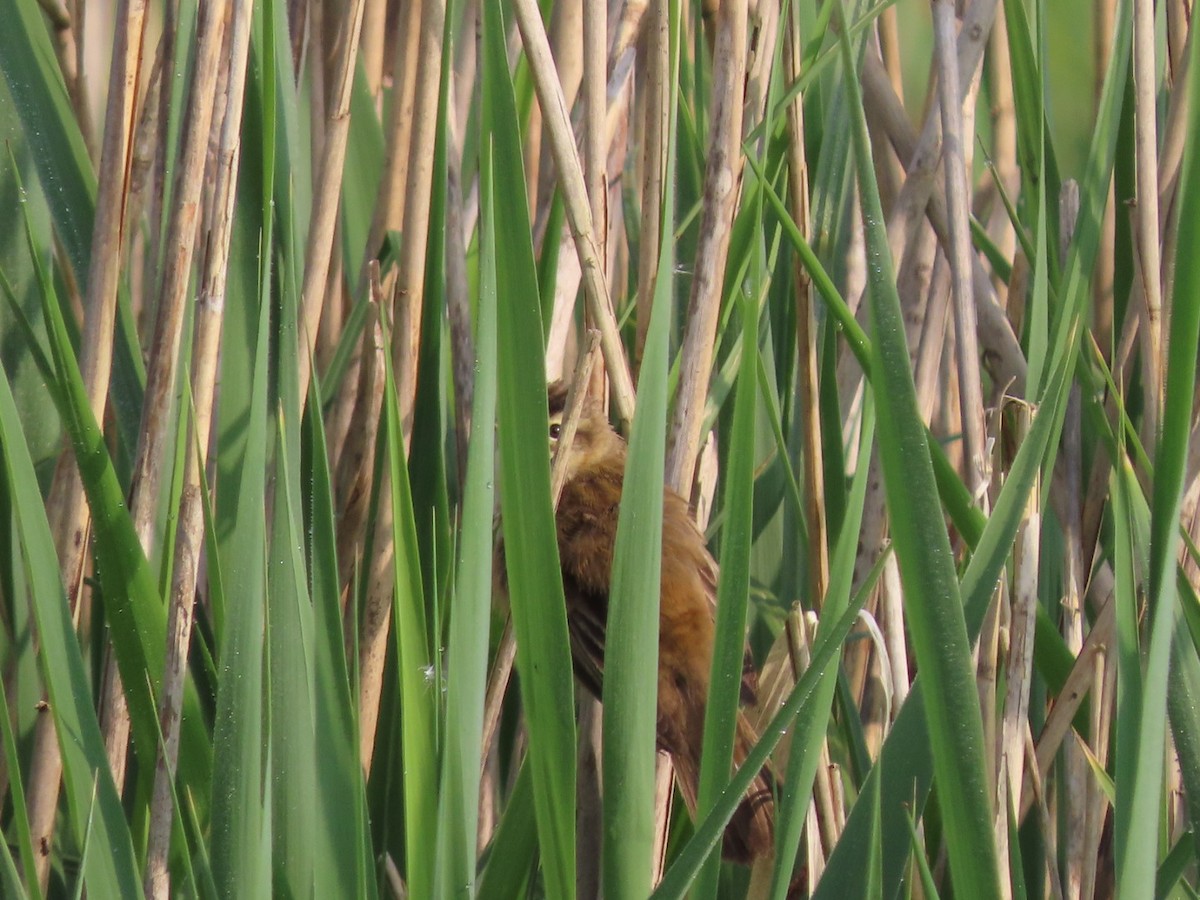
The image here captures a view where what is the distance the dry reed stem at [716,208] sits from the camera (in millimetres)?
1294

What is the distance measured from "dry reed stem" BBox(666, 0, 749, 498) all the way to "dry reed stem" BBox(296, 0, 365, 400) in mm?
375

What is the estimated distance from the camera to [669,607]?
1699mm

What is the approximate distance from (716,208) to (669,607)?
0.59 m

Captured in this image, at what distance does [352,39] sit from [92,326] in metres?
0.41

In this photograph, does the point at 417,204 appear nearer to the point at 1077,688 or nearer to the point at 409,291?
the point at 409,291

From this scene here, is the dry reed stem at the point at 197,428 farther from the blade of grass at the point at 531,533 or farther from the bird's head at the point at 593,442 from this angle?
the bird's head at the point at 593,442

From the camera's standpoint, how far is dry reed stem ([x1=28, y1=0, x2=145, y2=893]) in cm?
120

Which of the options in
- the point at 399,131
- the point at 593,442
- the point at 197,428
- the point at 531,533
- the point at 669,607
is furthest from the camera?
the point at 593,442

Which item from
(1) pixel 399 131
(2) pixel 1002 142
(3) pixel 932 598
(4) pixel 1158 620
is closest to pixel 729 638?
(3) pixel 932 598

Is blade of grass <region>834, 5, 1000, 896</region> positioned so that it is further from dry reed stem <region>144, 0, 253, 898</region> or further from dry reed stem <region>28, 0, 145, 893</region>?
dry reed stem <region>28, 0, 145, 893</region>

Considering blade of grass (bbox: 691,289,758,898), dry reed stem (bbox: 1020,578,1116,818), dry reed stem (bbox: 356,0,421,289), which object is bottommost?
dry reed stem (bbox: 1020,578,1116,818)

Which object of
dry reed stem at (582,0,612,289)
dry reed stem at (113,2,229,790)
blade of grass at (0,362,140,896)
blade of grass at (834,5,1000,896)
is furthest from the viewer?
dry reed stem at (582,0,612,289)

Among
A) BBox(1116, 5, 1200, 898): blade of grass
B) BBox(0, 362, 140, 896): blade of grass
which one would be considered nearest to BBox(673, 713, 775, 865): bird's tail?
BBox(1116, 5, 1200, 898): blade of grass

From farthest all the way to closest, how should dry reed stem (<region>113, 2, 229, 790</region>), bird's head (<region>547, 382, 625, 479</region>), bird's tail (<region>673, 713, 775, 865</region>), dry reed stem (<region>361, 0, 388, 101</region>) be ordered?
bird's head (<region>547, 382, 625, 479</region>) < dry reed stem (<region>361, 0, 388, 101</region>) < bird's tail (<region>673, 713, 775, 865</region>) < dry reed stem (<region>113, 2, 229, 790</region>)
